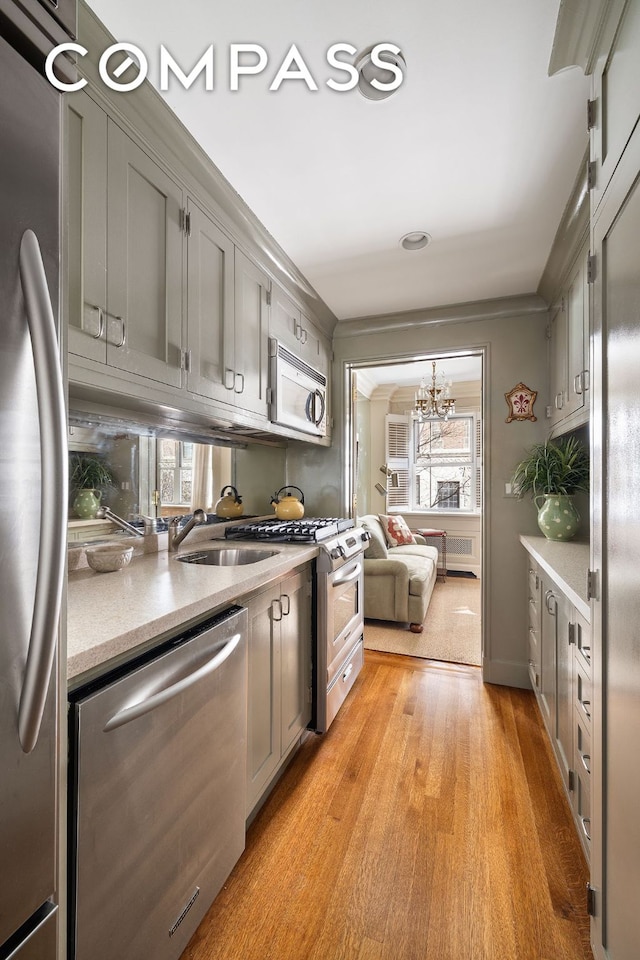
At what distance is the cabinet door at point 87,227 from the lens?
44.5 inches

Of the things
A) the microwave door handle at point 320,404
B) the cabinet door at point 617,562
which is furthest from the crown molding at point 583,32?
the microwave door handle at point 320,404

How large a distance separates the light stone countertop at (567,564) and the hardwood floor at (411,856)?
0.90 m

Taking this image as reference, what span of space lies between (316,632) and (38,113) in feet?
6.78

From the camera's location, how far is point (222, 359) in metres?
1.85

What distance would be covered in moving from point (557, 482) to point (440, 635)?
5.57 feet

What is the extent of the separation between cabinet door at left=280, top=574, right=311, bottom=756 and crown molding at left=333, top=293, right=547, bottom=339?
1.96 metres

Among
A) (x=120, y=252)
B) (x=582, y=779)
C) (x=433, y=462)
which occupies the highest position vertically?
(x=120, y=252)

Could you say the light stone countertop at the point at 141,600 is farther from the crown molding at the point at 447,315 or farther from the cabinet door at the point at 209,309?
the crown molding at the point at 447,315

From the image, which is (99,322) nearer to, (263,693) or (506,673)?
(263,693)

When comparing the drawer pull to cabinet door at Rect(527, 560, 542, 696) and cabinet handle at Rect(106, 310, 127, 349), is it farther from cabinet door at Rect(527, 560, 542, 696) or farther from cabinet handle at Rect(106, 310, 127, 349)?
cabinet handle at Rect(106, 310, 127, 349)

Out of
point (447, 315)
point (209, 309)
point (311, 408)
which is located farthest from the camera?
point (447, 315)

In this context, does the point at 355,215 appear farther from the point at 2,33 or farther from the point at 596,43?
the point at 2,33

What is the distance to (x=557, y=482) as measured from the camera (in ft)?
8.54

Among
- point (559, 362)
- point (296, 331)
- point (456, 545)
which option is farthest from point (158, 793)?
point (456, 545)
